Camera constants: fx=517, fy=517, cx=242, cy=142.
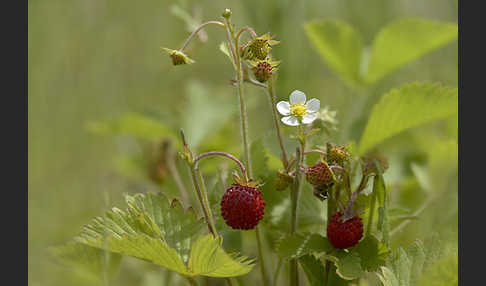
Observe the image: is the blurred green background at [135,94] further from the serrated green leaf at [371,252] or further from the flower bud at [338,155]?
the flower bud at [338,155]

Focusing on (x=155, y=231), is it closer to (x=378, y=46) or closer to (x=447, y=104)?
(x=447, y=104)

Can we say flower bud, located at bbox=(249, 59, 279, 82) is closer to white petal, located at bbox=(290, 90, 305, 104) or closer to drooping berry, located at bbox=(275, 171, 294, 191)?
white petal, located at bbox=(290, 90, 305, 104)

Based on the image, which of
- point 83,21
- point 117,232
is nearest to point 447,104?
point 117,232

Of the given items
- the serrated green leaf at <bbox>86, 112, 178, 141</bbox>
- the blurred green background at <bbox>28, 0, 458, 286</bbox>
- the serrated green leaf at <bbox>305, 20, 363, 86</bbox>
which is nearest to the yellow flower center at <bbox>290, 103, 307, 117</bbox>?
the blurred green background at <bbox>28, 0, 458, 286</bbox>

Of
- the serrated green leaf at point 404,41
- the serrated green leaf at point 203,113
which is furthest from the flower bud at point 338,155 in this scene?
the serrated green leaf at point 203,113

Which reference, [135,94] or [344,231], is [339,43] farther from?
[135,94]

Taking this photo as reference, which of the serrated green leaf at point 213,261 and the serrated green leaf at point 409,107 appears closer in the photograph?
the serrated green leaf at point 213,261
